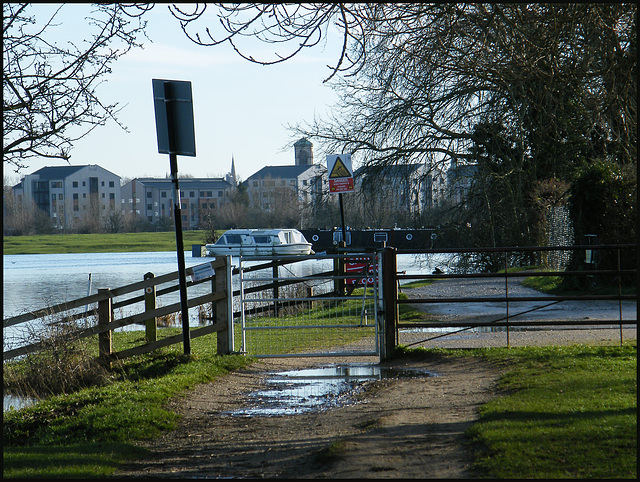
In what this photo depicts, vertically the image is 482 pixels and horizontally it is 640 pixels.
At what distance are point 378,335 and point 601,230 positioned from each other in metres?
9.61

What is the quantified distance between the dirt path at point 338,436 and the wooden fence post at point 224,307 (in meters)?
1.66

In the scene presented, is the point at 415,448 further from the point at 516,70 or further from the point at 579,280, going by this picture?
the point at 579,280

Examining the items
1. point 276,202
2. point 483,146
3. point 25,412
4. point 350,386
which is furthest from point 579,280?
point 276,202

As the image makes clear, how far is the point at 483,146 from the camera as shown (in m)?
26.1

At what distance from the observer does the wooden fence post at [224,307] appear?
10.3 meters

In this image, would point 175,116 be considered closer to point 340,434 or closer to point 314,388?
point 314,388

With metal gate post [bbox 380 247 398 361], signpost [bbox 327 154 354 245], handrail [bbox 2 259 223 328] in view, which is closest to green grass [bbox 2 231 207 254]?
signpost [bbox 327 154 354 245]

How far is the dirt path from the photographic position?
17.0 ft

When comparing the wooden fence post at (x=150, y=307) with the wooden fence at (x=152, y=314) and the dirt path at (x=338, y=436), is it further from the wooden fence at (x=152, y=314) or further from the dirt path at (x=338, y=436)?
the dirt path at (x=338, y=436)

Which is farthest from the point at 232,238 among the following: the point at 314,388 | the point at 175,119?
the point at 314,388

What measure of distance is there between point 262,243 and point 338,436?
53.9 metres

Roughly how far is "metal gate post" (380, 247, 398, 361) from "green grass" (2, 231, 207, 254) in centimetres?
6845

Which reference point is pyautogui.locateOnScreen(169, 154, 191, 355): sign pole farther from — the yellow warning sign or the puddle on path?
the yellow warning sign

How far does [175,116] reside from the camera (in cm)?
978
